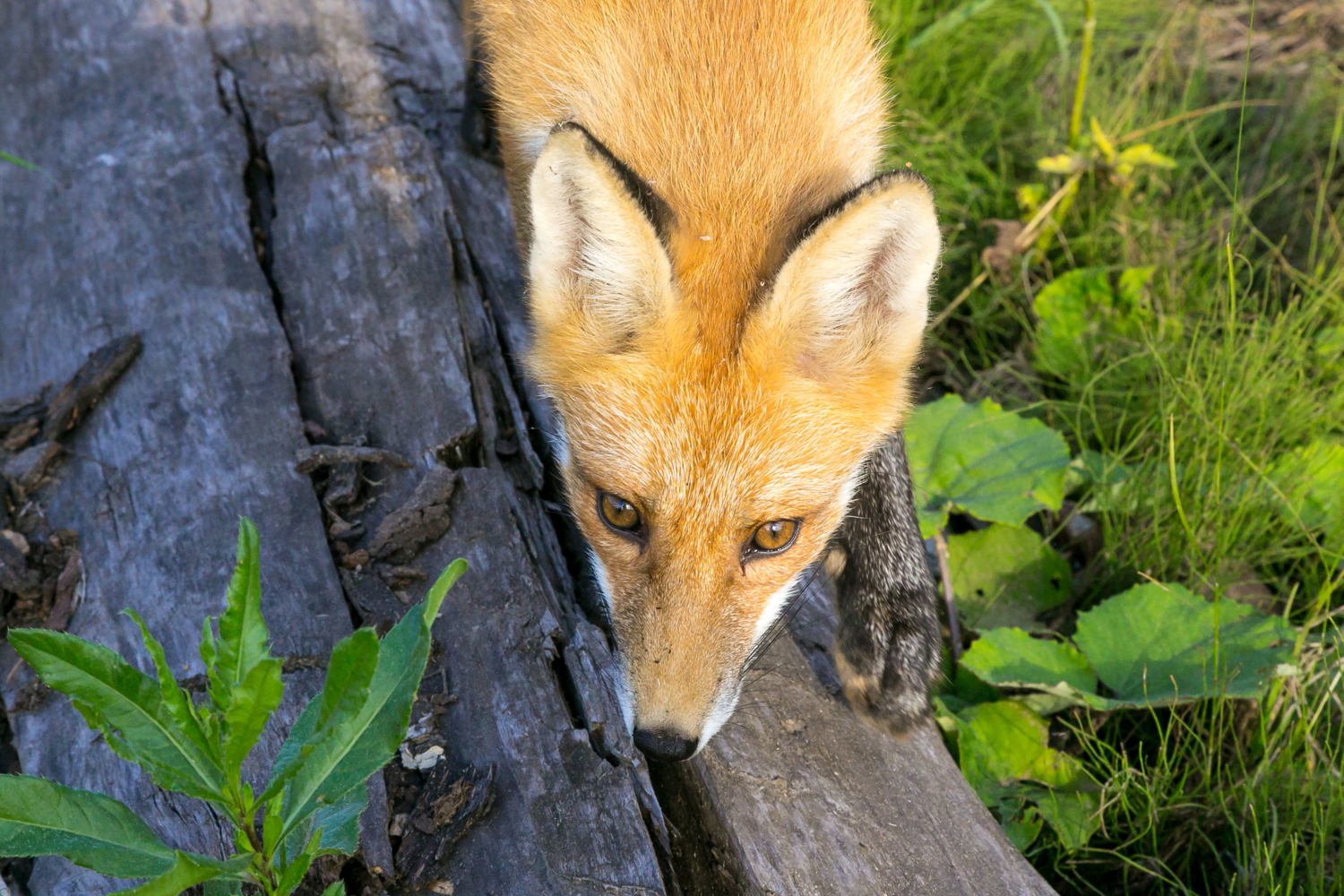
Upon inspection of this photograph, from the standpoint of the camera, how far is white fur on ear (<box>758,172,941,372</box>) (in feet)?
7.50

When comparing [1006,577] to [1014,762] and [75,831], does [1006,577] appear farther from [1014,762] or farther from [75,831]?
[75,831]

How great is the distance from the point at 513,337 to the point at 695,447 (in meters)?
1.15

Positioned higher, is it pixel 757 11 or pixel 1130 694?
pixel 757 11

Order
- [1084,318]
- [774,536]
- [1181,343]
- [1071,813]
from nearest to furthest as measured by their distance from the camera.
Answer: [774,536] → [1071,813] → [1181,343] → [1084,318]

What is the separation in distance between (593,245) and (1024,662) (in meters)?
1.81

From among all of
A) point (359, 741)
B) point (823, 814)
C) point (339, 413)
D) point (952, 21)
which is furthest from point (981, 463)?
point (359, 741)

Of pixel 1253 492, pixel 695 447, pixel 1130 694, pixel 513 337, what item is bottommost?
pixel 1130 694

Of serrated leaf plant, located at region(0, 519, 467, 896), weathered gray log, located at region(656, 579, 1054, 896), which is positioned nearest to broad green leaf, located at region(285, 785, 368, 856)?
serrated leaf plant, located at region(0, 519, 467, 896)

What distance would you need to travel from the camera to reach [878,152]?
327 centimetres

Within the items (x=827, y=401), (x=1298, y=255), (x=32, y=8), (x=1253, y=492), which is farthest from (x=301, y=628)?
(x=1298, y=255)

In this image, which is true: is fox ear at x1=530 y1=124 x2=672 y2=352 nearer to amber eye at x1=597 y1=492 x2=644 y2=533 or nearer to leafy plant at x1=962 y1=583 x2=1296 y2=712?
amber eye at x1=597 y1=492 x2=644 y2=533

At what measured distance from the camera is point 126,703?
183 centimetres

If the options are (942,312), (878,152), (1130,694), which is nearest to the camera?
(1130,694)

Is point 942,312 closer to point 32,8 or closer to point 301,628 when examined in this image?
point 301,628
